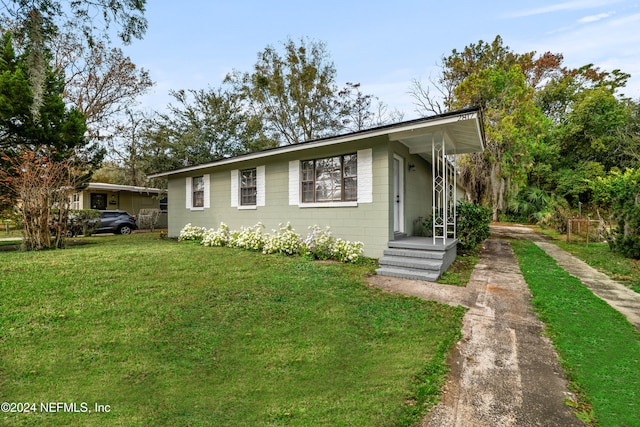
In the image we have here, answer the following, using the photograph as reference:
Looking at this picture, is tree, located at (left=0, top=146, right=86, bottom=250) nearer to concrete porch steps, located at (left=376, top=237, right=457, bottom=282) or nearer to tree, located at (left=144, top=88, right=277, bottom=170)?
concrete porch steps, located at (left=376, top=237, right=457, bottom=282)

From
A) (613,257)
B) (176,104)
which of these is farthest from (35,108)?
(176,104)

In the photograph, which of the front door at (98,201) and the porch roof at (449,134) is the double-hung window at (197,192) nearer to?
the porch roof at (449,134)

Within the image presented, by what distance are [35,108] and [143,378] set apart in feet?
12.8

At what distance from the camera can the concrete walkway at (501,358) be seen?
201cm

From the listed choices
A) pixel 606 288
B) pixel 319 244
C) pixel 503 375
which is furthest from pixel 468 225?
pixel 503 375

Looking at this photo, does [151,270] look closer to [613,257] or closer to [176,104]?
[613,257]

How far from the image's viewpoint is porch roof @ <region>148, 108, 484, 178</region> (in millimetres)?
5438

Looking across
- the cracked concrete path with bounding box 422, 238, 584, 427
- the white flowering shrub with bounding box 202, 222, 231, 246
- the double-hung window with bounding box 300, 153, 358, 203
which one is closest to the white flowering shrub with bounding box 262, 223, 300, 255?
the double-hung window with bounding box 300, 153, 358, 203

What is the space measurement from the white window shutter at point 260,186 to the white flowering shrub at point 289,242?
0.74m

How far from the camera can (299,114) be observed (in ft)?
64.8

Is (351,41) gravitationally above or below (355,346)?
above

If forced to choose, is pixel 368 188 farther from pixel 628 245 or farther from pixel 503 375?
pixel 628 245

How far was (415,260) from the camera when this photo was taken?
5.85 m

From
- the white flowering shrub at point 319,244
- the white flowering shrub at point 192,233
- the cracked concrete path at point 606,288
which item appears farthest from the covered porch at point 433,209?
the white flowering shrub at point 192,233
